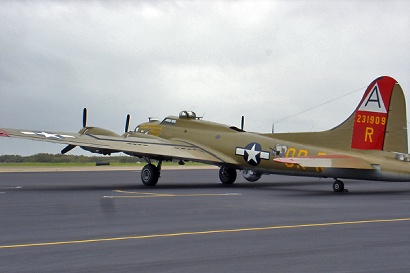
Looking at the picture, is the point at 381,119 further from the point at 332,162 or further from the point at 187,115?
the point at 187,115

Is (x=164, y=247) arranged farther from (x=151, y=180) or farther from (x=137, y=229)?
(x=151, y=180)

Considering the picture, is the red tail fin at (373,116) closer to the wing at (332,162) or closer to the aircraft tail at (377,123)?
the aircraft tail at (377,123)

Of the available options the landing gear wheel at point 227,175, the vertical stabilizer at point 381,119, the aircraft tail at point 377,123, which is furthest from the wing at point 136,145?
the vertical stabilizer at point 381,119

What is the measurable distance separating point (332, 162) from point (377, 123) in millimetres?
3792

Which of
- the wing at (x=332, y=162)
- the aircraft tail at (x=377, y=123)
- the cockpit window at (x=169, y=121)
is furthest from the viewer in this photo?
the cockpit window at (x=169, y=121)

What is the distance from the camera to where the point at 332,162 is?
33000 millimetres

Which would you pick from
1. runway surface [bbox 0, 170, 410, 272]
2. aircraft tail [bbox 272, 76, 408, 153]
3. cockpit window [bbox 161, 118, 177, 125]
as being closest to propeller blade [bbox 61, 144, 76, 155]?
cockpit window [bbox 161, 118, 177, 125]

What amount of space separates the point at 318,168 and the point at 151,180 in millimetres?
11169

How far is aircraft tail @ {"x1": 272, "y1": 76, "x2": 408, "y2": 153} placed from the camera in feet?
113

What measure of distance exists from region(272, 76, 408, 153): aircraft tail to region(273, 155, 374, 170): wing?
1.69m

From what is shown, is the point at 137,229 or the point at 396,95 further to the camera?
the point at 396,95

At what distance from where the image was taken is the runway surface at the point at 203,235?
12914mm

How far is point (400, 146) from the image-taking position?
34312 millimetres

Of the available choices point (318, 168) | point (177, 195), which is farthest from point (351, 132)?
point (177, 195)
